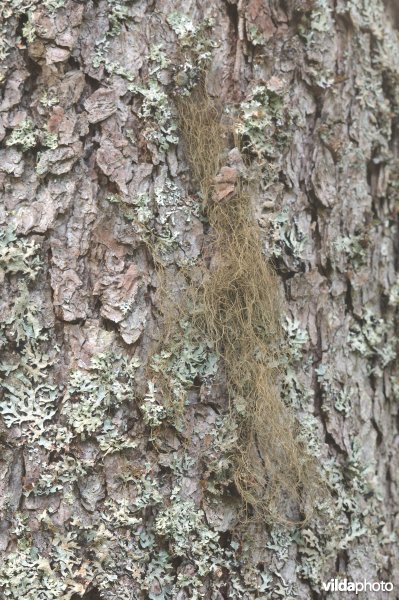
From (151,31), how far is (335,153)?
0.52 metres

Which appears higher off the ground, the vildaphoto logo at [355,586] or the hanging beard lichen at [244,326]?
the hanging beard lichen at [244,326]

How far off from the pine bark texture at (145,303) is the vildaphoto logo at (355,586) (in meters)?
0.01

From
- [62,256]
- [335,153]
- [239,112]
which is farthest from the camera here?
[335,153]

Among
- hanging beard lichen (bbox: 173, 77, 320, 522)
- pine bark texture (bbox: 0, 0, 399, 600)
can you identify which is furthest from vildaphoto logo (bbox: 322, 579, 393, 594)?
hanging beard lichen (bbox: 173, 77, 320, 522)

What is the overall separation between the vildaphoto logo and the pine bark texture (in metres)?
0.01

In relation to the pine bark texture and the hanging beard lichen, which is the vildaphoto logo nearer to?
the pine bark texture

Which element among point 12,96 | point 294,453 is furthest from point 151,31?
point 294,453

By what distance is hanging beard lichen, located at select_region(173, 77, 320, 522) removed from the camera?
142 cm

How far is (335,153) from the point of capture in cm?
161

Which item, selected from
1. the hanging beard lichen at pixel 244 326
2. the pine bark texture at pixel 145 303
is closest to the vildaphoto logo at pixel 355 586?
the pine bark texture at pixel 145 303

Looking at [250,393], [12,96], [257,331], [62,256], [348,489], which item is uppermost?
[12,96]

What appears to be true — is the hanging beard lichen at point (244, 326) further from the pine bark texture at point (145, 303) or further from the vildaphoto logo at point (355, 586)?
the vildaphoto logo at point (355, 586)

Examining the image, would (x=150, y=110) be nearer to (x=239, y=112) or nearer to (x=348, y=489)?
(x=239, y=112)

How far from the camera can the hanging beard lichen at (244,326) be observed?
142cm
